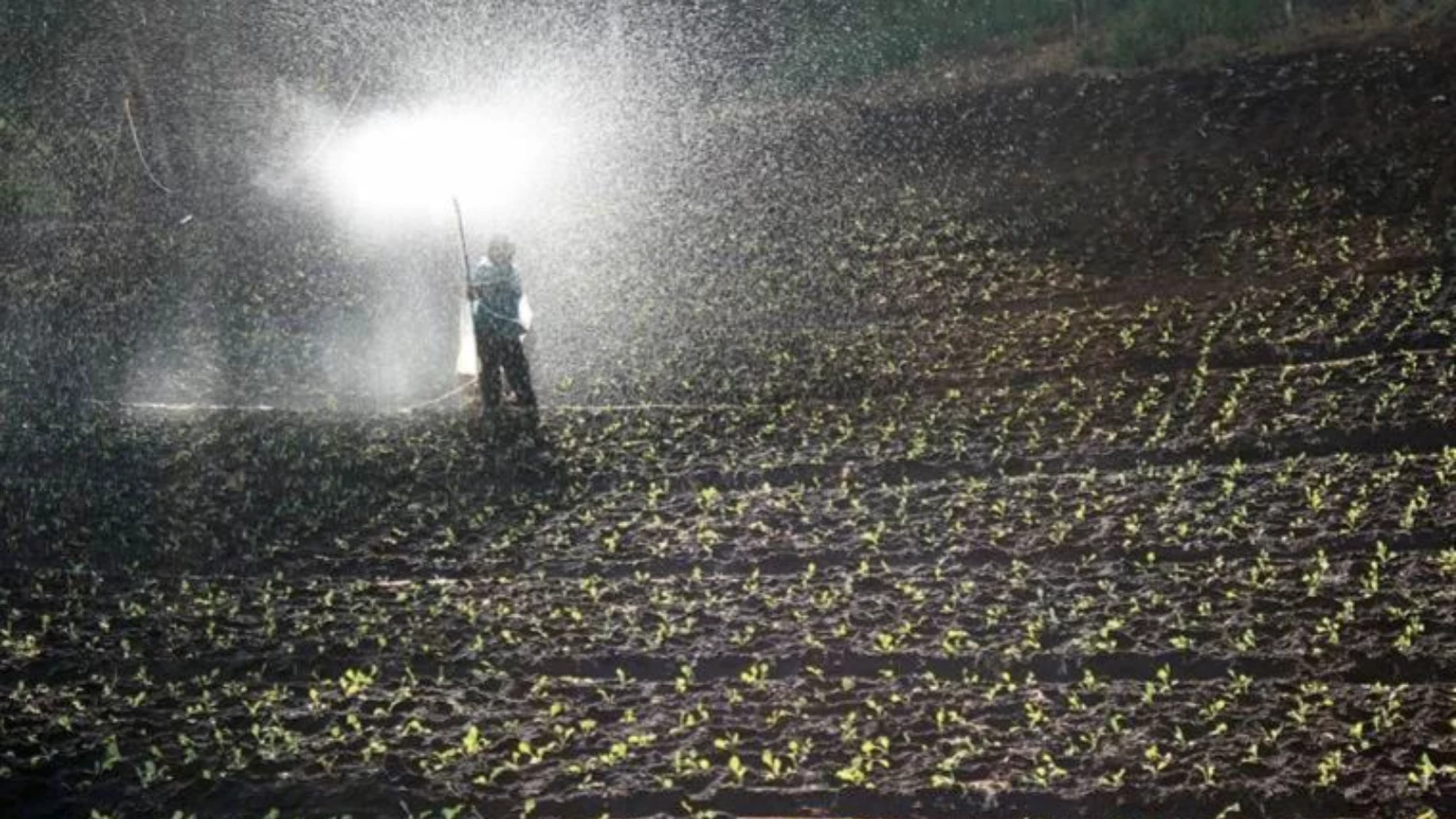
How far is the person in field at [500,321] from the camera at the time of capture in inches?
550

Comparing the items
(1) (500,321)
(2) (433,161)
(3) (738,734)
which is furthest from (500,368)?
(2) (433,161)

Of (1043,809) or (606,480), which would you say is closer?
(1043,809)

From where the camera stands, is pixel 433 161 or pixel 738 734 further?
pixel 433 161

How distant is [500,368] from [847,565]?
5272 mm

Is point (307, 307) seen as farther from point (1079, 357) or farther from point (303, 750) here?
point (303, 750)

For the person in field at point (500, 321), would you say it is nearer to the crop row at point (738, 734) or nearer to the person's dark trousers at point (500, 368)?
the person's dark trousers at point (500, 368)

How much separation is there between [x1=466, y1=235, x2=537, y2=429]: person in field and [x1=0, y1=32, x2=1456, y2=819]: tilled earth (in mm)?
494

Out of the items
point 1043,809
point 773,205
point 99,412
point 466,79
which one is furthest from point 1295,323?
point 466,79

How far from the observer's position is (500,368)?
14.4 meters

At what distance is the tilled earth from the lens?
763 cm

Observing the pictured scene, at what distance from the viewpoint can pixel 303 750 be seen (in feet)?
26.8

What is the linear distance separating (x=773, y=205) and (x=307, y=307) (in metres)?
6.96

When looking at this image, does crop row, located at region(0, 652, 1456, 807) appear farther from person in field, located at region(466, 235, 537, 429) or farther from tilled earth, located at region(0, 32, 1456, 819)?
person in field, located at region(466, 235, 537, 429)

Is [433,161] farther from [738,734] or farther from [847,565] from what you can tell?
[738,734]
